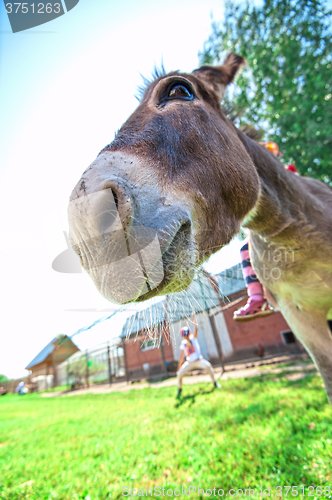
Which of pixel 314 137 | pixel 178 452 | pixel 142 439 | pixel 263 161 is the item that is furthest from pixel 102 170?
pixel 314 137

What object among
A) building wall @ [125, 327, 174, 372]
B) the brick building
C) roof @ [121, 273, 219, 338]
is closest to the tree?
the brick building

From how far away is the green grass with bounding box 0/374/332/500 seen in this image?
2.60 m

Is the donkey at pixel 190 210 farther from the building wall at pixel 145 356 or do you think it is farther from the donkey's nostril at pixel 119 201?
the building wall at pixel 145 356

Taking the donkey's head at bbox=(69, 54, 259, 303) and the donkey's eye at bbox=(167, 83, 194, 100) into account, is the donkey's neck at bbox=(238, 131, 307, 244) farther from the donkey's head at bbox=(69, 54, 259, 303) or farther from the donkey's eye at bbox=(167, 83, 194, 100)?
the donkey's eye at bbox=(167, 83, 194, 100)

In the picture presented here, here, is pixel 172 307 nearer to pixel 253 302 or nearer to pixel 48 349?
Result: pixel 253 302

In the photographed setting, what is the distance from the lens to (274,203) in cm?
226

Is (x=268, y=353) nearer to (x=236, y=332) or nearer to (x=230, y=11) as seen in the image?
(x=236, y=332)

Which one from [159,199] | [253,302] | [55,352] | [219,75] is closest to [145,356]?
[55,352]

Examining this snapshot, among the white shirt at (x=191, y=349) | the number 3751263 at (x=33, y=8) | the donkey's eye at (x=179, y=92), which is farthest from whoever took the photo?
the white shirt at (x=191, y=349)

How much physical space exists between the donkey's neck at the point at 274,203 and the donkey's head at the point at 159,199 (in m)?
0.49

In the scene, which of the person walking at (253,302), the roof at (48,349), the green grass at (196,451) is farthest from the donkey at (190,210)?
the roof at (48,349)

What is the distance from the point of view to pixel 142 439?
4.48 m

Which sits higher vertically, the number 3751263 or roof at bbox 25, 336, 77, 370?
the number 3751263

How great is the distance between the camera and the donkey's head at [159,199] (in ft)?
3.25
